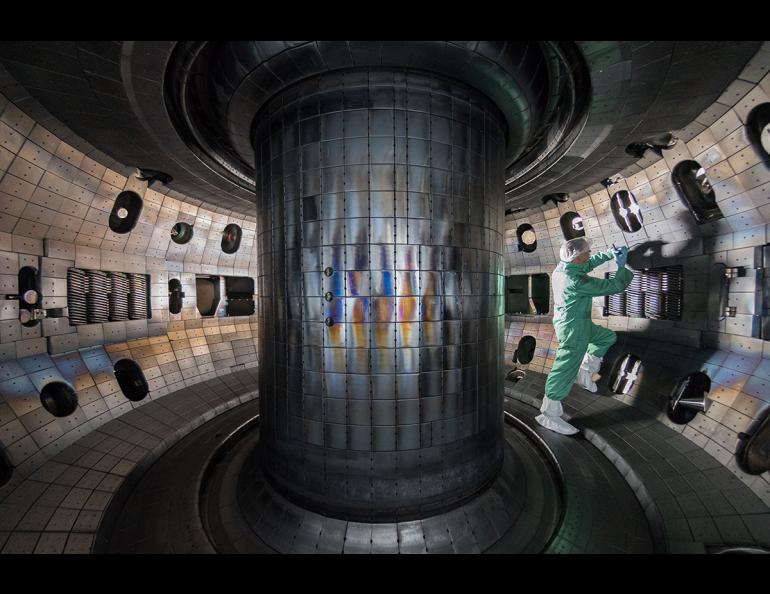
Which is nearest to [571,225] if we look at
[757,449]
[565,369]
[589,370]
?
[589,370]

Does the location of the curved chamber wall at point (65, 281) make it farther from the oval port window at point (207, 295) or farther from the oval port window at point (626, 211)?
the oval port window at point (626, 211)

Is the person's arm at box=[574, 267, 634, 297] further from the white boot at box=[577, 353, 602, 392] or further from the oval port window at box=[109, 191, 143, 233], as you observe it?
the oval port window at box=[109, 191, 143, 233]

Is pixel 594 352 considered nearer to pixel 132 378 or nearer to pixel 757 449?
pixel 757 449

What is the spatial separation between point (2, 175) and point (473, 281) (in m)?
7.44

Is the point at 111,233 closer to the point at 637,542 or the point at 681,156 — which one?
the point at 637,542

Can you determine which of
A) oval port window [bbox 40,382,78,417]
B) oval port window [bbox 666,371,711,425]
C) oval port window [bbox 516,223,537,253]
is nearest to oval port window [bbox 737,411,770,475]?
oval port window [bbox 666,371,711,425]

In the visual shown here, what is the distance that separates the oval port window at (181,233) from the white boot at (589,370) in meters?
10.6

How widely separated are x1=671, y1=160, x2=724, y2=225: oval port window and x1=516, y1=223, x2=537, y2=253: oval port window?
400cm

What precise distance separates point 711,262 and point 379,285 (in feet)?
20.8

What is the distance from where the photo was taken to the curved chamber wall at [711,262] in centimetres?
482

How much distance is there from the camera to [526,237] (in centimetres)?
1030

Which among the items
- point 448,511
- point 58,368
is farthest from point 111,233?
point 448,511

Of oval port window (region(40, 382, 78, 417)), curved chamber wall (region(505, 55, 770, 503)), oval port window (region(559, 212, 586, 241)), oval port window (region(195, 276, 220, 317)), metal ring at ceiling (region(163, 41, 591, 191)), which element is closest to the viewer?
metal ring at ceiling (region(163, 41, 591, 191))

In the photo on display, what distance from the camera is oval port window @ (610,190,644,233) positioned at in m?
7.13
